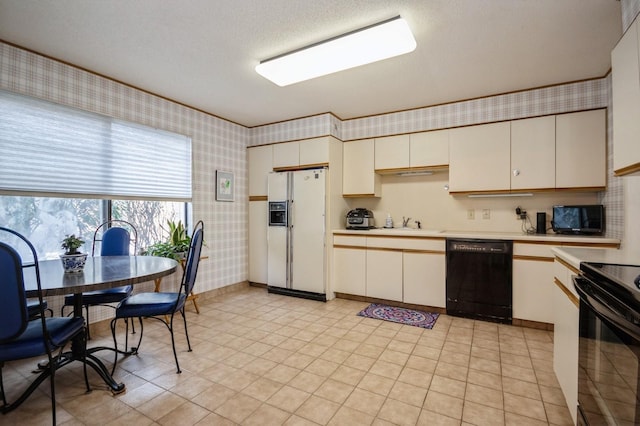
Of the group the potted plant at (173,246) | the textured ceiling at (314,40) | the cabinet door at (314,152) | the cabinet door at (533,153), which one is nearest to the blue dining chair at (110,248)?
the potted plant at (173,246)

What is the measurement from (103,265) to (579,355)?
2.97 metres

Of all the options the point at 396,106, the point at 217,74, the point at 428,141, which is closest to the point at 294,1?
the point at 217,74

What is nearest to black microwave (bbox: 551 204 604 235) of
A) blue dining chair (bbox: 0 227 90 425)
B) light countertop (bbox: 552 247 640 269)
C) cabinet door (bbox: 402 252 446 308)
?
cabinet door (bbox: 402 252 446 308)

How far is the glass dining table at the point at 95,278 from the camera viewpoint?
1.60m

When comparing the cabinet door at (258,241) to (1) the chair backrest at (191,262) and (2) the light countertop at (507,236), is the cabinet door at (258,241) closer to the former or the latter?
(2) the light countertop at (507,236)

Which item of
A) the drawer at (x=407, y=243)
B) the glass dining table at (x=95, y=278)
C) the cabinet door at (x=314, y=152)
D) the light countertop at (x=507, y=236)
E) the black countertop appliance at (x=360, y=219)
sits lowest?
the glass dining table at (x=95, y=278)

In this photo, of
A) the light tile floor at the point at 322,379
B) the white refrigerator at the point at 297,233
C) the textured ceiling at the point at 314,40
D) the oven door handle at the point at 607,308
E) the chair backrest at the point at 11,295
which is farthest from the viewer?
the white refrigerator at the point at 297,233

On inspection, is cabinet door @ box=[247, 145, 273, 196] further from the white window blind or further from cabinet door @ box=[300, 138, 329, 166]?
the white window blind

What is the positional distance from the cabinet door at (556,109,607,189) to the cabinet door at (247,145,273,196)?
359cm

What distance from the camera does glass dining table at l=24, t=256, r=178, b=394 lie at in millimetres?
1604

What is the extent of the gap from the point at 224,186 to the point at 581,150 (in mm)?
4301

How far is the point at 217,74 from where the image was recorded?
9.71 feet

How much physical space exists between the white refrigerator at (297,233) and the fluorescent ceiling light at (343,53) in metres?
1.50

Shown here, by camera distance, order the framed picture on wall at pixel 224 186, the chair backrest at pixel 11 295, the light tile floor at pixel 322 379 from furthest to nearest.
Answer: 1. the framed picture on wall at pixel 224 186
2. the light tile floor at pixel 322 379
3. the chair backrest at pixel 11 295
